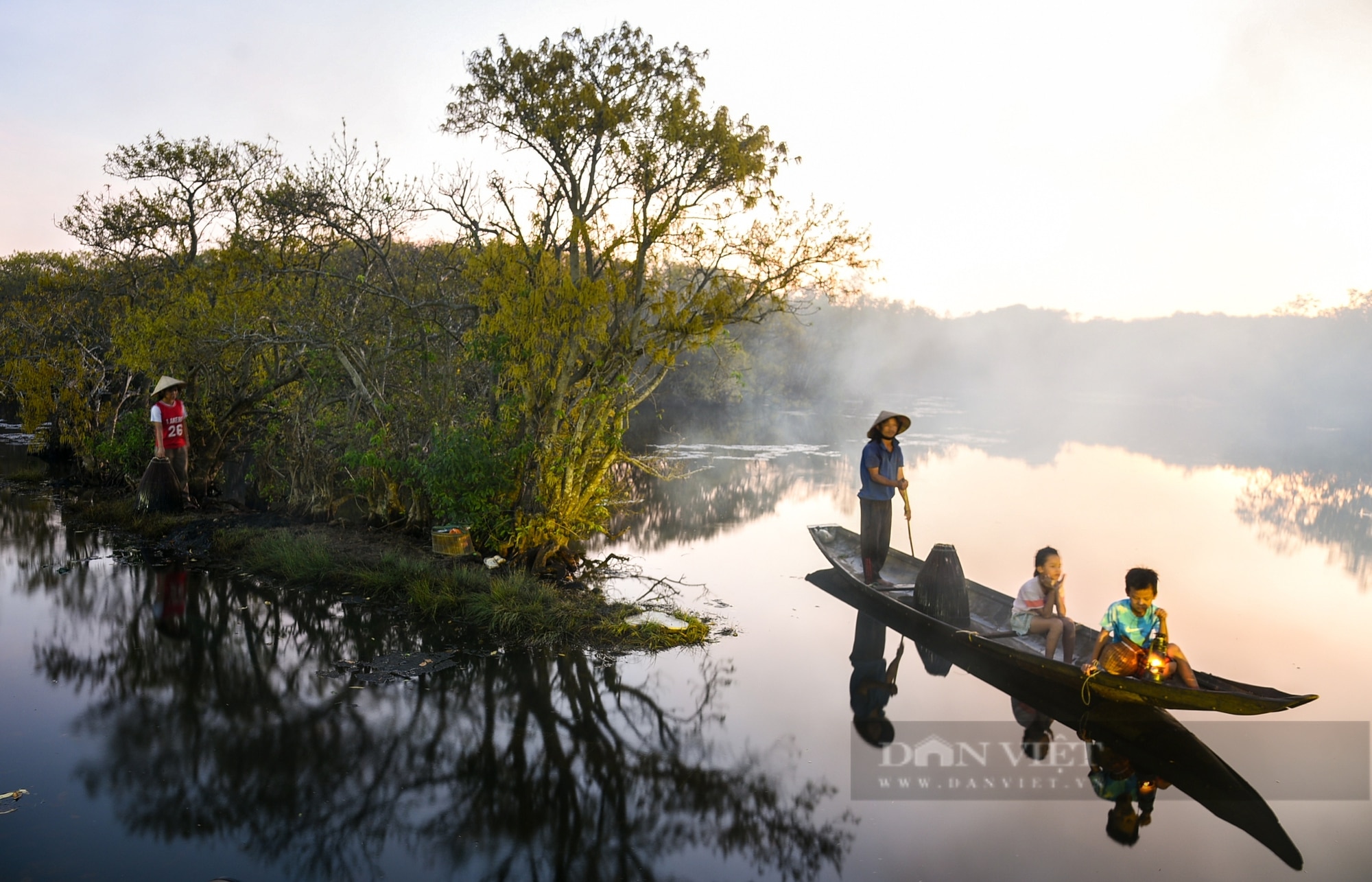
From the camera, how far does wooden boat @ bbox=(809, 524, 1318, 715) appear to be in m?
5.25

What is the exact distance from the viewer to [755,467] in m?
21.7

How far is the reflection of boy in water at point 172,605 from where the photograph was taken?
7.91 metres

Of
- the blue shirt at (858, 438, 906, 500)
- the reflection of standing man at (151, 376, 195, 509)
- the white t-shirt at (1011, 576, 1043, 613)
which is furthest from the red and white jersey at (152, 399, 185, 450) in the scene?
the white t-shirt at (1011, 576, 1043, 613)

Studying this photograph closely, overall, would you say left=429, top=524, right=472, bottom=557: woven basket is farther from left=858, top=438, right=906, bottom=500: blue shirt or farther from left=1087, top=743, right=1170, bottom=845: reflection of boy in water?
left=1087, top=743, right=1170, bottom=845: reflection of boy in water

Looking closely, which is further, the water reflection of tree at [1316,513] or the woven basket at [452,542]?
the water reflection of tree at [1316,513]

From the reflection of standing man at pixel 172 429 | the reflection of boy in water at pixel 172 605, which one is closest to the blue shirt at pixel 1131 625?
the reflection of boy in water at pixel 172 605

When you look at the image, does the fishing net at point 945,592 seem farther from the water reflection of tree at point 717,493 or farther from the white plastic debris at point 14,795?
the white plastic debris at point 14,795

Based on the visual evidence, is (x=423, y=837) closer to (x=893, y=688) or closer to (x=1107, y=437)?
(x=893, y=688)

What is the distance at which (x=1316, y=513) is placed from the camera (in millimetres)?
16750

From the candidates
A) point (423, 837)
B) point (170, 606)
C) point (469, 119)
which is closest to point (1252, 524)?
point (469, 119)

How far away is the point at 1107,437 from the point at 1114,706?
2804cm

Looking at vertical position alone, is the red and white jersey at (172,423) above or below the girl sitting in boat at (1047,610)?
above

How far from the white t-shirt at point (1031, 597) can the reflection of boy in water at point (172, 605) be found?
24.7 ft

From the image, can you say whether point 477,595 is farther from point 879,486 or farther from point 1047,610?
point 1047,610
